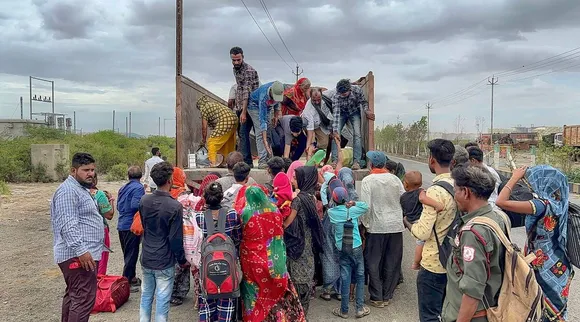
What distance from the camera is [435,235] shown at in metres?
2.98

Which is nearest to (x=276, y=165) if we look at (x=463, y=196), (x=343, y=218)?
(x=343, y=218)

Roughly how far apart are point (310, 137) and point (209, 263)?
2914 millimetres

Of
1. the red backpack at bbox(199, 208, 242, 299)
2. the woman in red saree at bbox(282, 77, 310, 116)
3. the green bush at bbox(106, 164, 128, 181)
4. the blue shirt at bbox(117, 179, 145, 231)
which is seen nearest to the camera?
the red backpack at bbox(199, 208, 242, 299)

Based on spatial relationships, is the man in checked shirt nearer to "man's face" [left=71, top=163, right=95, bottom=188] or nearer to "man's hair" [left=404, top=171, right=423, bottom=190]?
"man's hair" [left=404, top=171, right=423, bottom=190]

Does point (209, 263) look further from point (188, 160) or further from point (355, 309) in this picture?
point (188, 160)

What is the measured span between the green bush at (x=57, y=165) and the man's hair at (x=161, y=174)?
648 inches

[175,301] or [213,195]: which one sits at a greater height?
[213,195]

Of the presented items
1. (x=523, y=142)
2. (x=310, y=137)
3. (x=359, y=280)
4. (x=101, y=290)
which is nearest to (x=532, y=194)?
(x=359, y=280)

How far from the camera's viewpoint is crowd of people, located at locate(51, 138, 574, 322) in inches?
89.1

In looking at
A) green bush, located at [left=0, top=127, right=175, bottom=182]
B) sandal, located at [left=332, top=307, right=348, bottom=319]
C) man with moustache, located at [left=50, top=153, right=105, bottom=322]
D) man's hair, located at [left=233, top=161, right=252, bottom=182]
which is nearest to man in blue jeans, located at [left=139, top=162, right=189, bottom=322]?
man with moustache, located at [left=50, top=153, right=105, bottom=322]

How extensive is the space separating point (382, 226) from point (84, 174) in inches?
113

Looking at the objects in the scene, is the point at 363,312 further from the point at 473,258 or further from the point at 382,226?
the point at 473,258

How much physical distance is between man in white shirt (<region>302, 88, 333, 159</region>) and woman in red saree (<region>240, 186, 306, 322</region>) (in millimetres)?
2226

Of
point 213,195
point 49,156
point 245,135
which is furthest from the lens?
point 49,156
